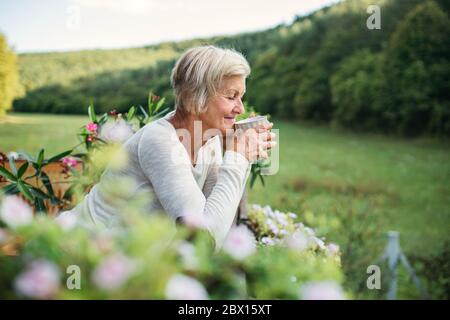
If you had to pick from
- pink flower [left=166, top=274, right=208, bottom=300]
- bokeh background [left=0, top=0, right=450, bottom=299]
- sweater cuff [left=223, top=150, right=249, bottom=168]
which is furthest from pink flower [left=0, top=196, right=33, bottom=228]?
bokeh background [left=0, top=0, right=450, bottom=299]

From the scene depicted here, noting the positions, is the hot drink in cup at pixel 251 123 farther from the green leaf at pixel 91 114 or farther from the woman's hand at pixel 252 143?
the green leaf at pixel 91 114

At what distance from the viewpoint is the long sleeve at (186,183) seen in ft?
2.62

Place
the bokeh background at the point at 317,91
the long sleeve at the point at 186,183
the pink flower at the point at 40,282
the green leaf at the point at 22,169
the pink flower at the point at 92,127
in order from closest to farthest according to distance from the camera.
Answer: the pink flower at the point at 40,282 → the long sleeve at the point at 186,183 → the green leaf at the point at 22,169 → the pink flower at the point at 92,127 → the bokeh background at the point at 317,91

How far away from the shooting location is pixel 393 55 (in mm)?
9664

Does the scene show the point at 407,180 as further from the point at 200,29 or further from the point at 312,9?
the point at 312,9

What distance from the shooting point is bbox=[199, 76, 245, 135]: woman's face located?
39.4 inches

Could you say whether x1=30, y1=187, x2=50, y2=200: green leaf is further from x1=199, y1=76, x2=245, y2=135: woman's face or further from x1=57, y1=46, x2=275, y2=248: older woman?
x1=199, y1=76, x2=245, y2=135: woman's face

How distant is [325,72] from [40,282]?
12.2m

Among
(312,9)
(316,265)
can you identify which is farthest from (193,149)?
(312,9)

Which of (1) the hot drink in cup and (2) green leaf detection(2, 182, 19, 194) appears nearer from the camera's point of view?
(1) the hot drink in cup

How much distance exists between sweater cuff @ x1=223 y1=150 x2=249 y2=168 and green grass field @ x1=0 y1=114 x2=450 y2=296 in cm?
373

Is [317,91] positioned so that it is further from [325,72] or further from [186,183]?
[186,183]

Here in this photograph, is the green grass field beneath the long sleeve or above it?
beneath

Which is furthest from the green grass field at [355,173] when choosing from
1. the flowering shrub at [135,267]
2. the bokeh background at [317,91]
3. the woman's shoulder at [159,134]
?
the flowering shrub at [135,267]
